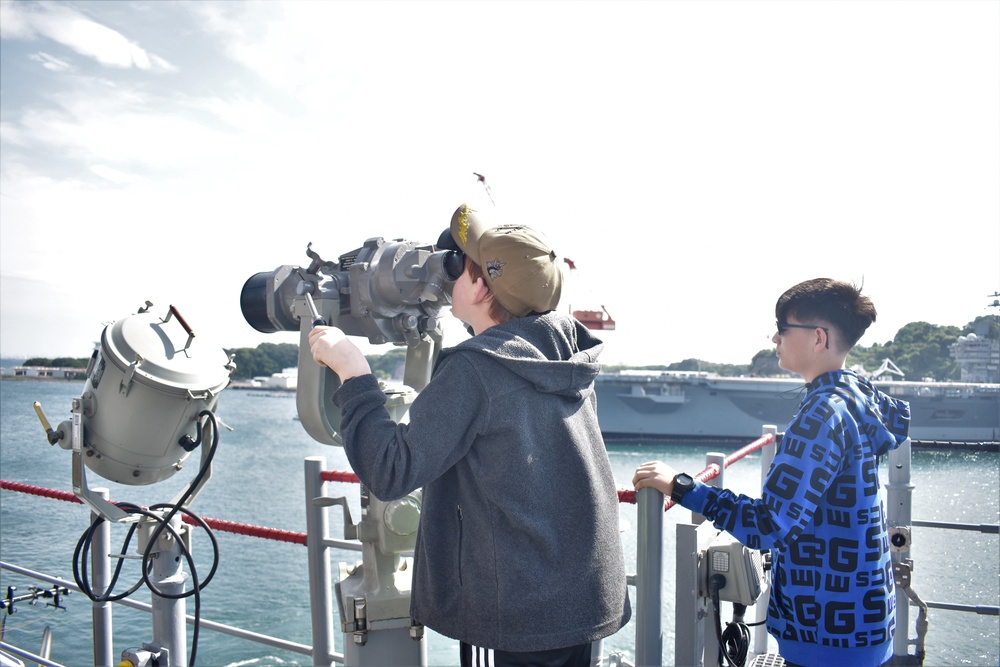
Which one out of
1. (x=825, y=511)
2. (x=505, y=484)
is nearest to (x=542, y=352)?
(x=505, y=484)

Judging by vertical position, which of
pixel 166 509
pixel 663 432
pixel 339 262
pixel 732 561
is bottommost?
pixel 663 432

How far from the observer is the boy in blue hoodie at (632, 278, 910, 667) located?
1.38 metres

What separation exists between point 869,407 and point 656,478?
1.53 feet

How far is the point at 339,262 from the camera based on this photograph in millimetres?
2039

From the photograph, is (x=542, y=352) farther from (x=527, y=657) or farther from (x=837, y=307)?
(x=837, y=307)

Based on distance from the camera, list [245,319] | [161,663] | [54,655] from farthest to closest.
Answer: [54,655]
[161,663]
[245,319]

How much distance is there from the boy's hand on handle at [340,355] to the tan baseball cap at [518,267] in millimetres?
285

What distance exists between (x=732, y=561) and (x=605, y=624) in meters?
0.37

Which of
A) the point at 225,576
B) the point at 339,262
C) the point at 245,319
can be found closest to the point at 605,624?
the point at 339,262

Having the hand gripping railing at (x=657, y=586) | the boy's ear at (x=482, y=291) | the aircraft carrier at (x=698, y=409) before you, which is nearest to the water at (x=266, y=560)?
the hand gripping railing at (x=657, y=586)

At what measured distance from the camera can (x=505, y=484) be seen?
1220mm

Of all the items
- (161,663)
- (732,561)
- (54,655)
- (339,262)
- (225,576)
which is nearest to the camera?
→ (732,561)

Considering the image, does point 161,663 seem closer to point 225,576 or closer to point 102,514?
point 102,514

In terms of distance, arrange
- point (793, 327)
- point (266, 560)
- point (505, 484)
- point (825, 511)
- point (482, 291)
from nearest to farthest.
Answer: point (505, 484)
point (482, 291)
point (825, 511)
point (793, 327)
point (266, 560)
